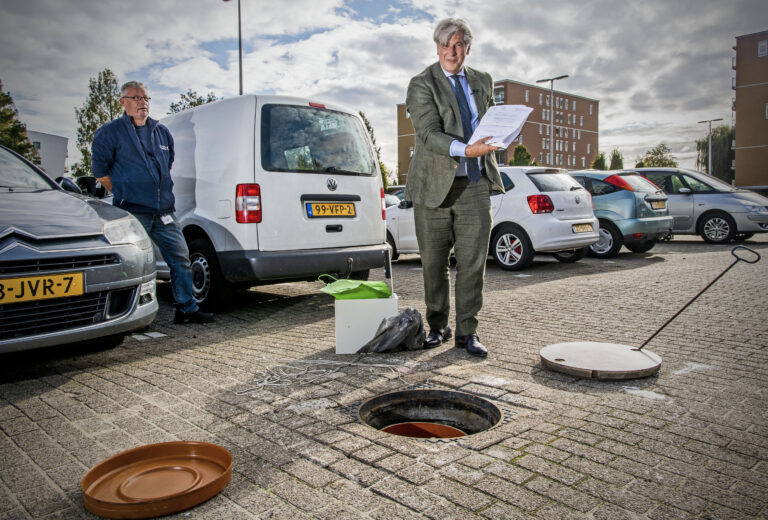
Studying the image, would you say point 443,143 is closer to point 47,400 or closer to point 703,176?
point 47,400

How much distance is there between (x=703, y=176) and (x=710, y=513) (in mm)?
12907

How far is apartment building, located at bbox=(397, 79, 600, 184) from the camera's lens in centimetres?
8456

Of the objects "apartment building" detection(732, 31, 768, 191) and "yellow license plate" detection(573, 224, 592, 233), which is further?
"apartment building" detection(732, 31, 768, 191)

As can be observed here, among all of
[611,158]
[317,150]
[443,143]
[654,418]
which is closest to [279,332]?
[317,150]

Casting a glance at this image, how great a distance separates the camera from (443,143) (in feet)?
12.5

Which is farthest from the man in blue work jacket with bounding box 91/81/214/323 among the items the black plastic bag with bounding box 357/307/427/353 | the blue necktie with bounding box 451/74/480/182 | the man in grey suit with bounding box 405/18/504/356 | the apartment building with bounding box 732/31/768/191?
the apartment building with bounding box 732/31/768/191

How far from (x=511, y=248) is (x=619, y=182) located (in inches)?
117

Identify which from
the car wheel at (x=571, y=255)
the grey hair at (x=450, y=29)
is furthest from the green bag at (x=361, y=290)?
the car wheel at (x=571, y=255)

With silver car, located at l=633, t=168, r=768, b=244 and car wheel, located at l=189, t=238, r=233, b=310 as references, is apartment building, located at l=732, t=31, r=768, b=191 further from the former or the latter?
car wheel, located at l=189, t=238, r=233, b=310

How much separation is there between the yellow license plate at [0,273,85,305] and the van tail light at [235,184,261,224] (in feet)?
5.91

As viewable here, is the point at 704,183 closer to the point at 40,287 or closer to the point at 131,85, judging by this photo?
the point at 131,85

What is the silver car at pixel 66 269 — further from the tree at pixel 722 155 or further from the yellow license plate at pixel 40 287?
the tree at pixel 722 155

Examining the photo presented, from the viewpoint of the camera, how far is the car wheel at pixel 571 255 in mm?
9578

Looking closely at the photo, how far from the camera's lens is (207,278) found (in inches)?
225
